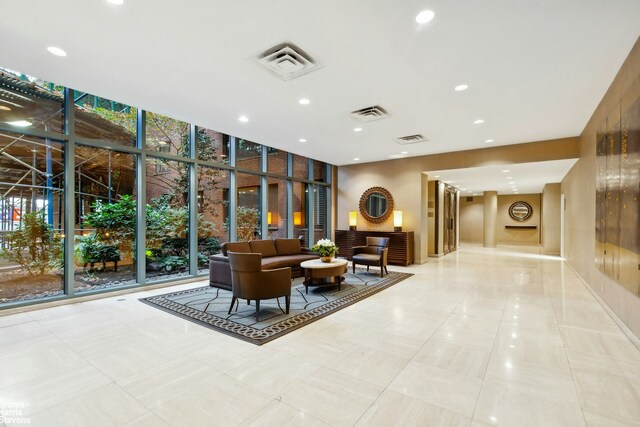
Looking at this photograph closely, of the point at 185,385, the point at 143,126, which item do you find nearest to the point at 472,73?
the point at 185,385

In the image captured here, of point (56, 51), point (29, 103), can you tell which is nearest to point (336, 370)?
point (56, 51)

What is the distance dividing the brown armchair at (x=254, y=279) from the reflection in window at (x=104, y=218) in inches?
114

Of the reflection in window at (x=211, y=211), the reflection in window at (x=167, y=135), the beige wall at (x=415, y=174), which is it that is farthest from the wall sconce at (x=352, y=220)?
the reflection in window at (x=167, y=135)

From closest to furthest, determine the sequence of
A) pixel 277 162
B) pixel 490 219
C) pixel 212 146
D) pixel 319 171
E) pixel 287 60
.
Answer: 1. pixel 287 60
2. pixel 212 146
3. pixel 277 162
4. pixel 319 171
5. pixel 490 219

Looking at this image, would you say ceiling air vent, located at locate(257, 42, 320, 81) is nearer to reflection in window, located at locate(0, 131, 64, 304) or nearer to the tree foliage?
reflection in window, located at locate(0, 131, 64, 304)

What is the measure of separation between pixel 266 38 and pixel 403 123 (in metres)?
3.41

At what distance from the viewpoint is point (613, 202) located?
3.78 meters

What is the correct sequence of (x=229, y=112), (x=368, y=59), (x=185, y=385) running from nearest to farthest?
(x=185, y=385), (x=368, y=59), (x=229, y=112)

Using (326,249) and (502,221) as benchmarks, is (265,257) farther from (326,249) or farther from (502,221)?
(502,221)

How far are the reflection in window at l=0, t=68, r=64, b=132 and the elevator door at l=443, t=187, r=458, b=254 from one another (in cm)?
1132

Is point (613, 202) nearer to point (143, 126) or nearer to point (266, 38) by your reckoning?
point (266, 38)

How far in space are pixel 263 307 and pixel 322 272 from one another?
1232 millimetres

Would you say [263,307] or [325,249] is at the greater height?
[325,249]

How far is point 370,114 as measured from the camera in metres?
5.19
